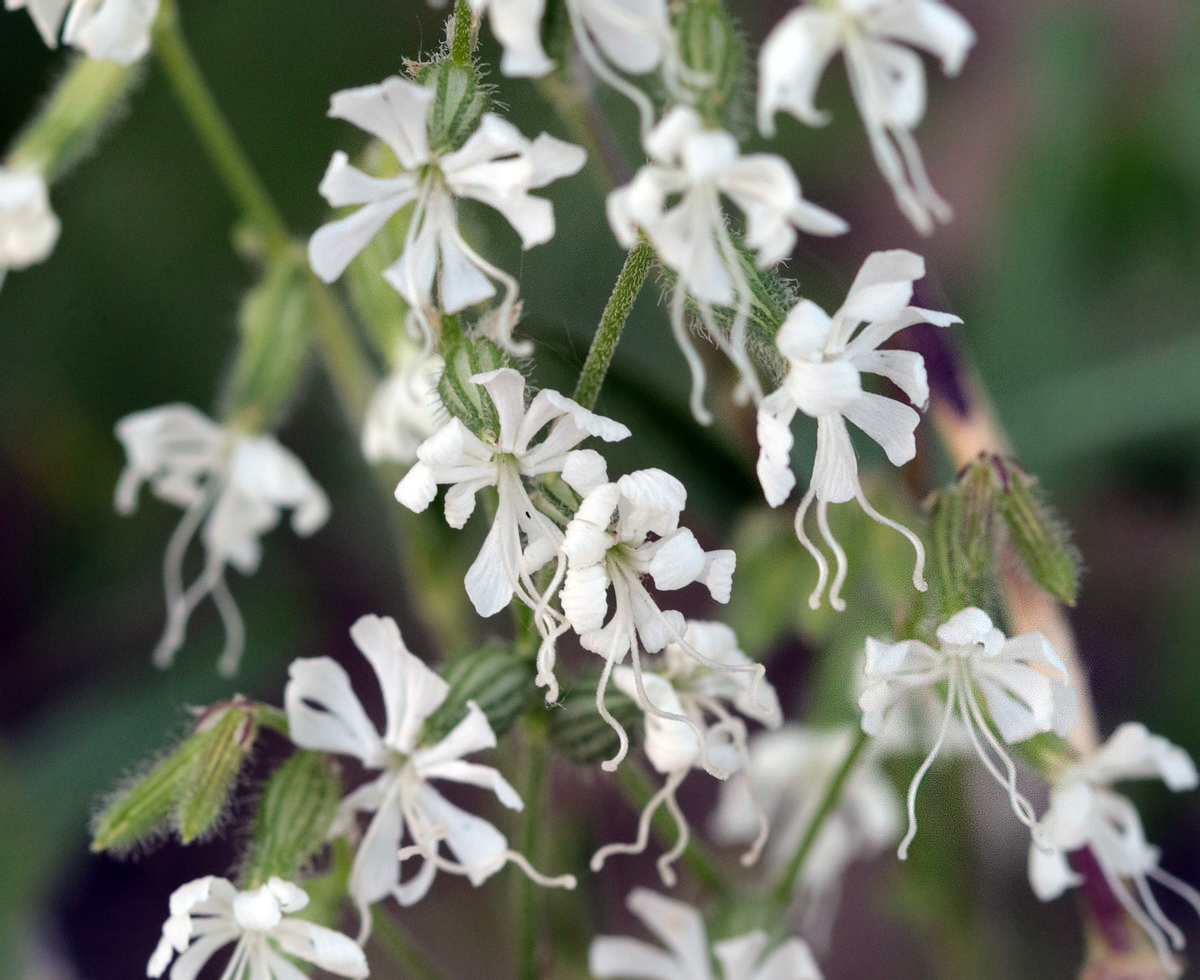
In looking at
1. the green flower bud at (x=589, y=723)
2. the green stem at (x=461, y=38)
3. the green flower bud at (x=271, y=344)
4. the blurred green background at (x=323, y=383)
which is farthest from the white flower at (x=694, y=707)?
the blurred green background at (x=323, y=383)

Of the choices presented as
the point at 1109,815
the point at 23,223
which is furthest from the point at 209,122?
the point at 1109,815

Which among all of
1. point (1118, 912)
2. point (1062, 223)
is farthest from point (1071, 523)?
point (1118, 912)

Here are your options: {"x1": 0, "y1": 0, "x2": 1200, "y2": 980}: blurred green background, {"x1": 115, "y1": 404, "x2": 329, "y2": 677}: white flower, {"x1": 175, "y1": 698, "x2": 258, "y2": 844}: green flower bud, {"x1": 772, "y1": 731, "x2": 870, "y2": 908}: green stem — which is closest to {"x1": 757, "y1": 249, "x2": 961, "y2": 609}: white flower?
{"x1": 772, "y1": 731, "x2": 870, "y2": 908}: green stem

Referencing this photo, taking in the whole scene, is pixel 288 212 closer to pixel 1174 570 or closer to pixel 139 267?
pixel 139 267

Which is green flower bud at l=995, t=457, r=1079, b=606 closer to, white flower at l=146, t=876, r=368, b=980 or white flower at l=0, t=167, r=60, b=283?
white flower at l=146, t=876, r=368, b=980

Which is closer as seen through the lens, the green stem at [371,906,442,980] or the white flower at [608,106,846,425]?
the white flower at [608,106,846,425]

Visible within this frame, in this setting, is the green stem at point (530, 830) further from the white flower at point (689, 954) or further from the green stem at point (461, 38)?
the green stem at point (461, 38)
